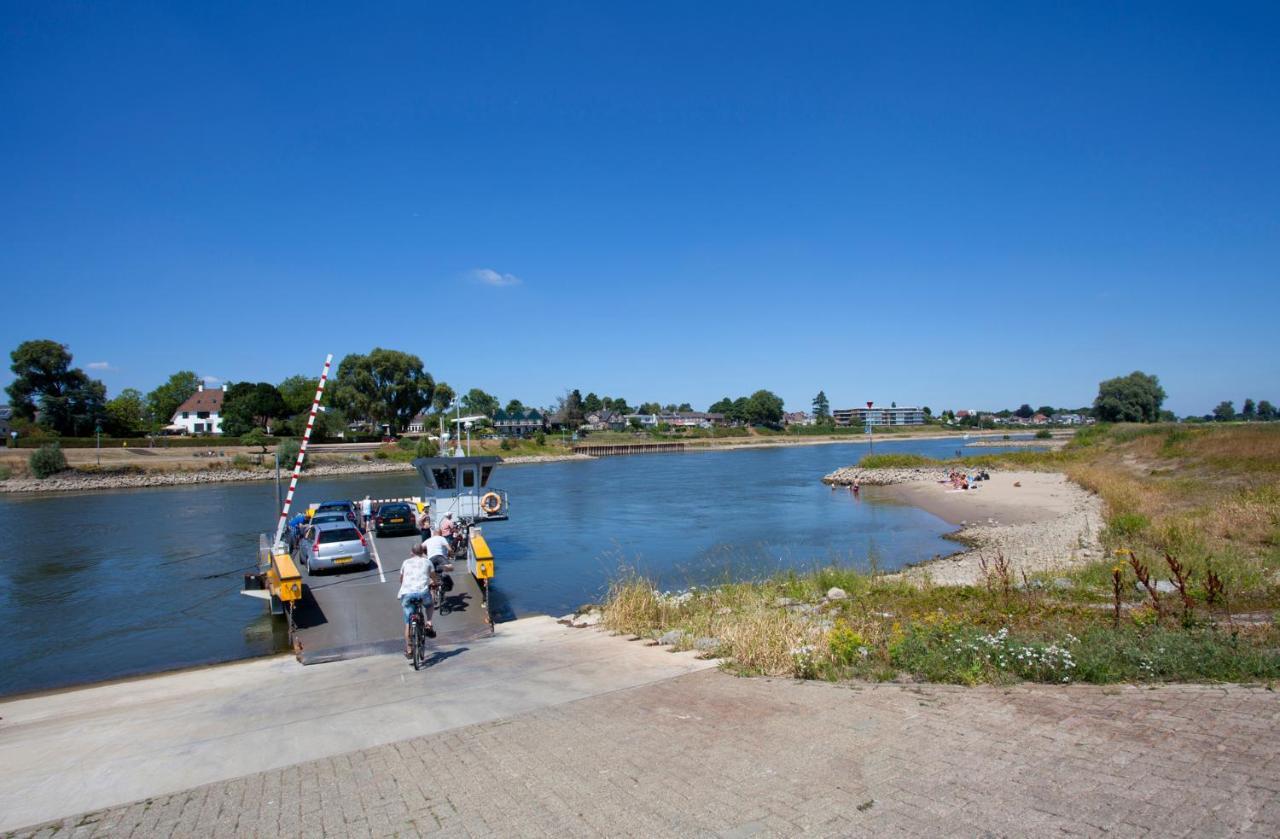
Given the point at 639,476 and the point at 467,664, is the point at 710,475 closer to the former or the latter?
the point at 639,476

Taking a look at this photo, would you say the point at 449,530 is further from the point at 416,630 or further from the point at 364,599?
the point at 416,630

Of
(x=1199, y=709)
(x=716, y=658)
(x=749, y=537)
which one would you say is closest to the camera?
(x=1199, y=709)

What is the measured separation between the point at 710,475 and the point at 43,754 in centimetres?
6474

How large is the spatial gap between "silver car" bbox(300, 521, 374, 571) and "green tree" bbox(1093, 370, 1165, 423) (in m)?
119

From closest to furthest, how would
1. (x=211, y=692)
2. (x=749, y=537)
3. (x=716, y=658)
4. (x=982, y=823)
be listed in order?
(x=982, y=823)
(x=716, y=658)
(x=211, y=692)
(x=749, y=537)

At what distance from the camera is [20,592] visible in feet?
80.9

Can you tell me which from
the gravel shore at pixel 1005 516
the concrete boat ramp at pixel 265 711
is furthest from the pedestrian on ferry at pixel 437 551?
the gravel shore at pixel 1005 516

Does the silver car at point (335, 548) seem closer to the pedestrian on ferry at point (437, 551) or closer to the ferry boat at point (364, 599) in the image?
the ferry boat at point (364, 599)

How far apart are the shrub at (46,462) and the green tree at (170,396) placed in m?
57.5

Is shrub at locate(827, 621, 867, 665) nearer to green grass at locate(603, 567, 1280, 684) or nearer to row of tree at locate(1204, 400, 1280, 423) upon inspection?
green grass at locate(603, 567, 1280, 684)

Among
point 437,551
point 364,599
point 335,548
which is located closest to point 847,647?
point 437,551

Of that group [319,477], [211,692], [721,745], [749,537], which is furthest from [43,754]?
[319,477]

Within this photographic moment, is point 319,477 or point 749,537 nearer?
point 749,537

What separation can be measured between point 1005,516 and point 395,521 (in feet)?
93.5
